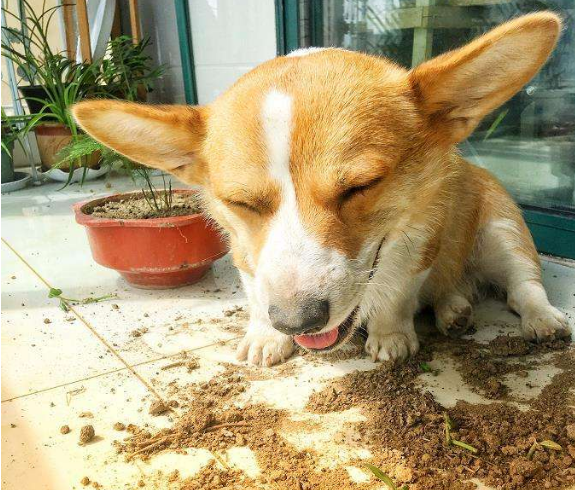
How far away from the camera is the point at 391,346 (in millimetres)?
2057

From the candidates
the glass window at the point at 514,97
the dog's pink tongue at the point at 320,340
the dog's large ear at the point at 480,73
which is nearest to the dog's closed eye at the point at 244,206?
the dog's pink tongue at the point at 320,340

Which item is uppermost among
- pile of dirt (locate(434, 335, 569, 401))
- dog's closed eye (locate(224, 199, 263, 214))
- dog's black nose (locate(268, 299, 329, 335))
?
dog's closed eye (locate(224, 199, 263, 214))

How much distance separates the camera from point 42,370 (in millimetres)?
2076

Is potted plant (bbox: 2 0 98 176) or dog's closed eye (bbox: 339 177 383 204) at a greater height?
dog's closed eye (bbox: 339 177 383 204)

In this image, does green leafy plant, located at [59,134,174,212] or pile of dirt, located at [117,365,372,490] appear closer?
pile of dirt, located at [117,365,372,490]

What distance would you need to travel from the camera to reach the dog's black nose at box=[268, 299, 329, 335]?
4.53 feet

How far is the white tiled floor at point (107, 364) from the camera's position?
1.58 m

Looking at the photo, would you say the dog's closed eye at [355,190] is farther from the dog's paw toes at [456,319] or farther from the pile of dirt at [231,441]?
the dog's paw toes at [456,319]

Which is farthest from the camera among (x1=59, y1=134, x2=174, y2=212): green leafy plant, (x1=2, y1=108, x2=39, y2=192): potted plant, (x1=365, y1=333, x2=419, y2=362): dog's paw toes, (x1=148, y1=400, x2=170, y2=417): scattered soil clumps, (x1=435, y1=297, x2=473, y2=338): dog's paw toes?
(x1=2, y1=108, x2=39, y2=192): potted plant

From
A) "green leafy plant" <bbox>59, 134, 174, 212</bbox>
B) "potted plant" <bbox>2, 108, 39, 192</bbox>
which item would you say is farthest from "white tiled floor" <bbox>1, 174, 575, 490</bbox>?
"potted plant" <bbox>2, 108, 39, 192</bbox>

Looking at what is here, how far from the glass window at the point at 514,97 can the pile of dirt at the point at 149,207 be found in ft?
5.47

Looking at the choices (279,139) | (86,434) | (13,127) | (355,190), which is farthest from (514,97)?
(13,127)

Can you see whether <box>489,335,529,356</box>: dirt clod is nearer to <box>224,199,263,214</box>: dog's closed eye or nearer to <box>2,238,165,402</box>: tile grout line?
<box>224,199,263,214</box>: dog's closed eye

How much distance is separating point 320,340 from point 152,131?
855mm
